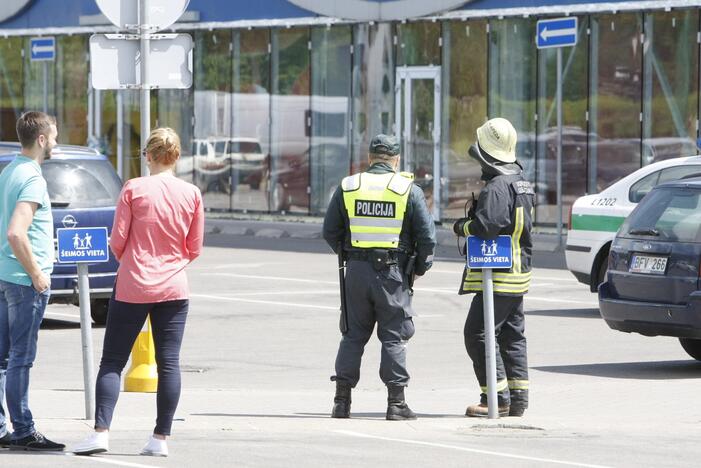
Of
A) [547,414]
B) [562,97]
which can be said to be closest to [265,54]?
[562,97]

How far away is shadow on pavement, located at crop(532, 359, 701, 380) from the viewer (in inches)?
523

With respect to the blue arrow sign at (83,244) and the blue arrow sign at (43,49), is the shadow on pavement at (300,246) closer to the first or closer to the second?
the blue arrow sign at (43,49)

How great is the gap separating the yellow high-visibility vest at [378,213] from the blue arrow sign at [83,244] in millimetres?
1570

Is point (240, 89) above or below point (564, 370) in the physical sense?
above

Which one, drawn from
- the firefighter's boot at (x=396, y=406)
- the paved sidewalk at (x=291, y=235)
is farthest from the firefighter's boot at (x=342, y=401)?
the paved sidewalk at (x=291, y=235)

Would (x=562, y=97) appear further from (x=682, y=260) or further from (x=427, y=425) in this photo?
(x=427, y=425)

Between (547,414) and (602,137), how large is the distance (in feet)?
57.4

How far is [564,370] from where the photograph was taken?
13.7 meters

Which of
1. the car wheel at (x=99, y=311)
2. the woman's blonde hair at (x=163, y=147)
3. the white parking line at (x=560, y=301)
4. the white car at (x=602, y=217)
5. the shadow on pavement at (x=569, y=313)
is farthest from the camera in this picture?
the white parking line at (x=560, y=301)

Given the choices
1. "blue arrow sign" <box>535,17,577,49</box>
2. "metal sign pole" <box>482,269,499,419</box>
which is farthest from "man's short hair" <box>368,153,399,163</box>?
"blue arrow sign" <box>535,17,577,49</box>

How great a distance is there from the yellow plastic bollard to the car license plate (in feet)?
13.5

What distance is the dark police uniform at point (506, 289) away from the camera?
35.4ft

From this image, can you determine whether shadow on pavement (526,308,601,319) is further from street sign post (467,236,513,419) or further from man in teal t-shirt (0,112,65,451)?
man in teal t-shirt (0,112,65,451)

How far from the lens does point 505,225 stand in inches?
424
